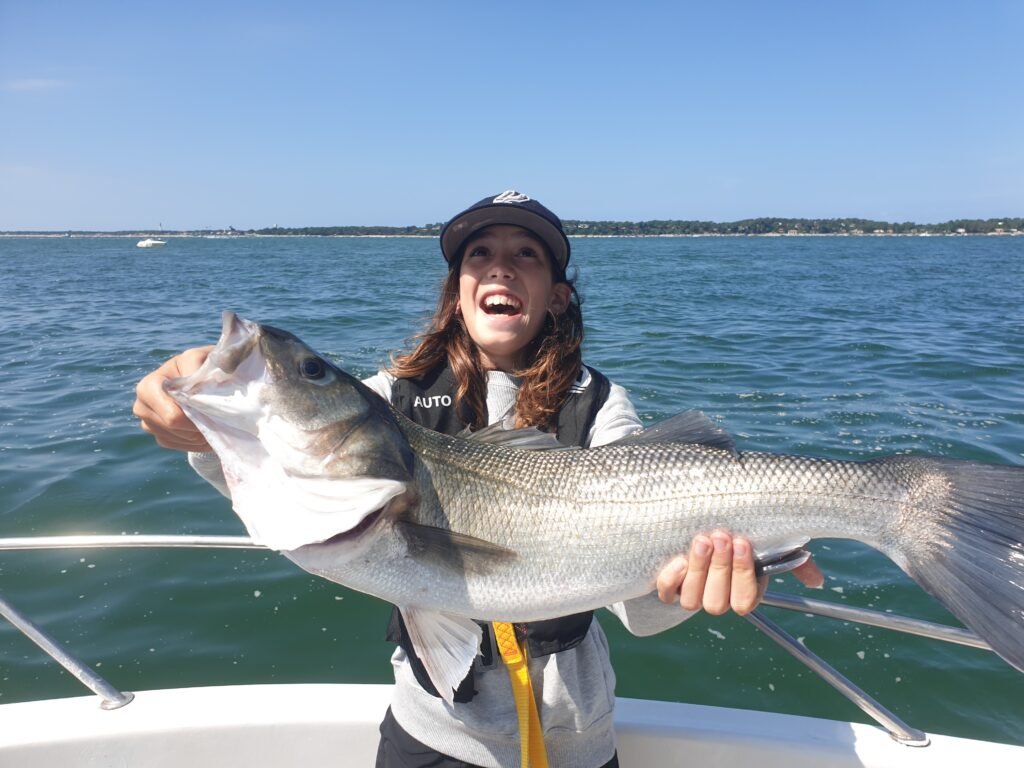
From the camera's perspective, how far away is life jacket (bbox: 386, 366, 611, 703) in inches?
104

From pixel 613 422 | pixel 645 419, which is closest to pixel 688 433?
pixel 613 422

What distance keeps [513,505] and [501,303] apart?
1.25m

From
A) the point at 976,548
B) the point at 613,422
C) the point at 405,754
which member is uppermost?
the point at 613,422

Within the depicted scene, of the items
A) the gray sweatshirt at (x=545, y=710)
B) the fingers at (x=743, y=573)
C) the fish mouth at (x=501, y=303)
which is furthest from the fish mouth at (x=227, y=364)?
the fingers at (x=743, y=573)

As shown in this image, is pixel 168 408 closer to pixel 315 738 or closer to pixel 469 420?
pixel 469 420

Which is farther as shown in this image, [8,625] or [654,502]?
[8,625]

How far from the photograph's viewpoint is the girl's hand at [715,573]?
2.36 meters

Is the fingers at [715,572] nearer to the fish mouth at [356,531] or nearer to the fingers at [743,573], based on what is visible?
the fingers at [743,573]

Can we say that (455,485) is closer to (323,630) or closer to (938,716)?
(323,630)

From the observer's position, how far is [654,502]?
240 cm

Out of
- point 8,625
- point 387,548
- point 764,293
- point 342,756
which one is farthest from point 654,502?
point 764,293

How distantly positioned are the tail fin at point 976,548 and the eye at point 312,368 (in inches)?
86.6

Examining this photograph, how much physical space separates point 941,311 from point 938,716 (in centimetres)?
2260

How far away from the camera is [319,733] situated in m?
3.23
